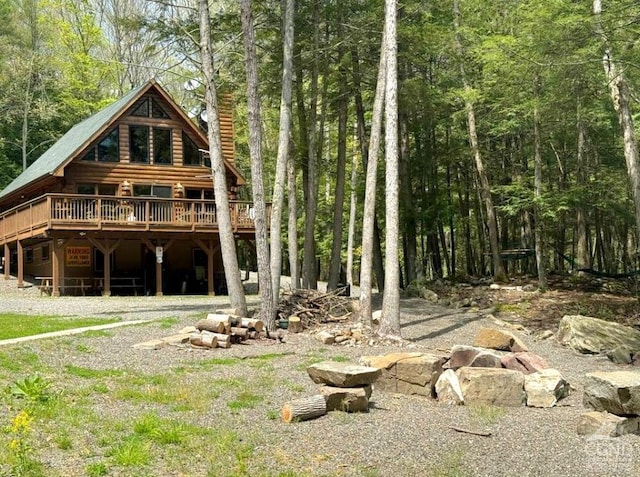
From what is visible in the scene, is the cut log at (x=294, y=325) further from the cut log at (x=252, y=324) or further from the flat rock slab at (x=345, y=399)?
the flat rock slab at (x=345, y=399)

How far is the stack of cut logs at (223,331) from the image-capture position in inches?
475

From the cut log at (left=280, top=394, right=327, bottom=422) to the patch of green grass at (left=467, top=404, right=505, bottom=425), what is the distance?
180cm

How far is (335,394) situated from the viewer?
25.3ft

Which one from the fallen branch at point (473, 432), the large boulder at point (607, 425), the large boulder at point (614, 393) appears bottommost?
the fallen branch at point (473, 432)

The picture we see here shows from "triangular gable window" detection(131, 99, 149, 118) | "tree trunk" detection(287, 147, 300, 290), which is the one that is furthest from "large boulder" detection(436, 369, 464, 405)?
"triangular gable window" detection(131, 99, 149, 118)

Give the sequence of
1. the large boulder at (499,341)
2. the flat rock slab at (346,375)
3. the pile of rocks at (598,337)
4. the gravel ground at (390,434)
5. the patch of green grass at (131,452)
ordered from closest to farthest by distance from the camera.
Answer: the patch of green grass at (131,452), the gravel ground at (390,434), the flat rock slab at (346,375), the large boulder at (499,341), the pile of rocks at (598,337)

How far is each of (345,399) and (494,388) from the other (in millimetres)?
2057

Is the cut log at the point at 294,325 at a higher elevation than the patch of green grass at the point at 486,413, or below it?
higher

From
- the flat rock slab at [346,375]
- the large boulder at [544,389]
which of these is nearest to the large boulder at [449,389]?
the large boulder at [544,389]

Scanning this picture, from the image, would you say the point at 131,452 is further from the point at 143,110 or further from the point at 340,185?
the point at 143,110

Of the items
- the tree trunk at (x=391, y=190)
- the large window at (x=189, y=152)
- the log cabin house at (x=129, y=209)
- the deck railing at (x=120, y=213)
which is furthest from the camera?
the large window at (x=189, y=152)

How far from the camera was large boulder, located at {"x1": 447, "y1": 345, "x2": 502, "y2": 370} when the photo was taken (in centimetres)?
946

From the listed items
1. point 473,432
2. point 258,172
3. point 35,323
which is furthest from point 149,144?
point 473,432

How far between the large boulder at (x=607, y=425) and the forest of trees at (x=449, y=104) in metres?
6.94
